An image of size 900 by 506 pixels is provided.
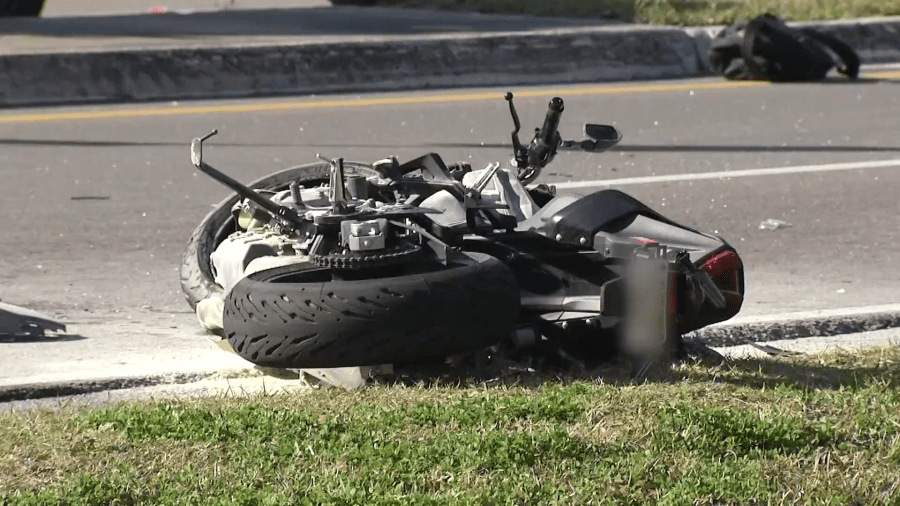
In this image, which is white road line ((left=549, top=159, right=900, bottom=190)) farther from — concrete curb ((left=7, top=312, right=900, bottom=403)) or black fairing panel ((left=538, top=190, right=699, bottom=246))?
black fairing panel ((left=538, top=190, right=699, bottom=246))

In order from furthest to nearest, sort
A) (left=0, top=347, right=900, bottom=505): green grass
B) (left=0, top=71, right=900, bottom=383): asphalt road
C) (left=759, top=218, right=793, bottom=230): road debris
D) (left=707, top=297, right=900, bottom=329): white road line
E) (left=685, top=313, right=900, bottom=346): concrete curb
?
1. (left=759, top=218, right=793, bottom=230): road debris
2. (left=0, top=71, right=900, bottom=383): asphalt road
3. (left=707, top=297, right=900, bottom=329): white road line
4. (left=685, top=313, right=900, bottom=346): concrete curb
5. (left=0, top=347, right=900, bottom=505): green grass

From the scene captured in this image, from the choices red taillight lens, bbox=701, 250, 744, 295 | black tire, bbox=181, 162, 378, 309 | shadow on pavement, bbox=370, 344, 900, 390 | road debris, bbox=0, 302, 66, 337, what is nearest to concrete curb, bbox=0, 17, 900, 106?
black tire, bbox=181, 162, 378, 309

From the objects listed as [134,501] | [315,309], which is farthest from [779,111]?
[134,501]

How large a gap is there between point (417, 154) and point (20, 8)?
9001mm

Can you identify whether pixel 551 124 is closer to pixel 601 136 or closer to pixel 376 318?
pixel 601 136

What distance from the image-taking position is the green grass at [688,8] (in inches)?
575

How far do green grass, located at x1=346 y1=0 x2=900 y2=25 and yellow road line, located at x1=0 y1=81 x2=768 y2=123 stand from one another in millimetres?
2208

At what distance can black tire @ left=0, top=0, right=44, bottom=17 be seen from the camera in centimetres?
1636

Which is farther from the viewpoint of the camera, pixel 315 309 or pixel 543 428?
pixel 315 309

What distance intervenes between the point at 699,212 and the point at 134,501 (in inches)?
190

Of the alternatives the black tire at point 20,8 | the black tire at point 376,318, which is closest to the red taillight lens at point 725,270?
the black tire at point 376,318

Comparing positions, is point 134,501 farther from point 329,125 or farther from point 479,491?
point 329,125

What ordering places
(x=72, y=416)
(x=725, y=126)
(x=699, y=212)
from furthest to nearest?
(x=725, y=126)
(x=699, y=212)
(x=72, y=416)

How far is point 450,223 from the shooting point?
4812mm
